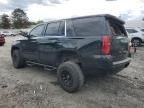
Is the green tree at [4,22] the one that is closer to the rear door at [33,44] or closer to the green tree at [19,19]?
the green tree at [19,19]

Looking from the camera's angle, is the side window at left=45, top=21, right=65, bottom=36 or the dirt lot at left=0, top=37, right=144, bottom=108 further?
the side window at left=45, top=21, right=65, bottom=36

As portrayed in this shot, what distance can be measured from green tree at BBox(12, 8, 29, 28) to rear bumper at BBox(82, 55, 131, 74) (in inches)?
3445

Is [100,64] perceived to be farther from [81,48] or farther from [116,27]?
[116,27]

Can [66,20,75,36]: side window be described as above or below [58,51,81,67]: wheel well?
above

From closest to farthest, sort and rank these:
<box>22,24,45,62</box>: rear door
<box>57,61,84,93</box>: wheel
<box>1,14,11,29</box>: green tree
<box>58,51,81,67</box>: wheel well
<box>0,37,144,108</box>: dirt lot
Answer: <box>0,37,144,108</box>: dirt lot, <box>57,61,84,93</box>: wheel, <box>58,51,81,67</box>: wheel well, <box>22,24,45,62</box>: rear door, <box>1,14,11,29</box>: green tree

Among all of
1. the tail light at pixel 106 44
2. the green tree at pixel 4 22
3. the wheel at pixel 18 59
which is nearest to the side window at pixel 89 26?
the tail light at pixel 106 44

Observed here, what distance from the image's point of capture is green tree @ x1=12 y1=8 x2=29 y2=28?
8956cm

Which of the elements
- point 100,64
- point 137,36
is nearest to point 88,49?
point 100,64

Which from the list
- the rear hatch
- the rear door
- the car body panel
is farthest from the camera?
the rear door

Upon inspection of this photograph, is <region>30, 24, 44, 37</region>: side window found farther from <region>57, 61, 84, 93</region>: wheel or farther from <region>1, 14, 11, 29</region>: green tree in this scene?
<region>1, 14, 11, 29</region>: green tree

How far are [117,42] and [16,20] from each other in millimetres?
93053

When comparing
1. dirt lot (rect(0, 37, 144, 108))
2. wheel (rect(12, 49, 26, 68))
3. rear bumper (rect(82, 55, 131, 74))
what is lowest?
dirt lot (rect(0, 37, 144, 108))

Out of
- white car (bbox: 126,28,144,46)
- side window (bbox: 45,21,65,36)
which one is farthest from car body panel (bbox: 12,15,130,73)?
white car (bbox: 126,28,144,46)

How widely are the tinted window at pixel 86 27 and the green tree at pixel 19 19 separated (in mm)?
86847
